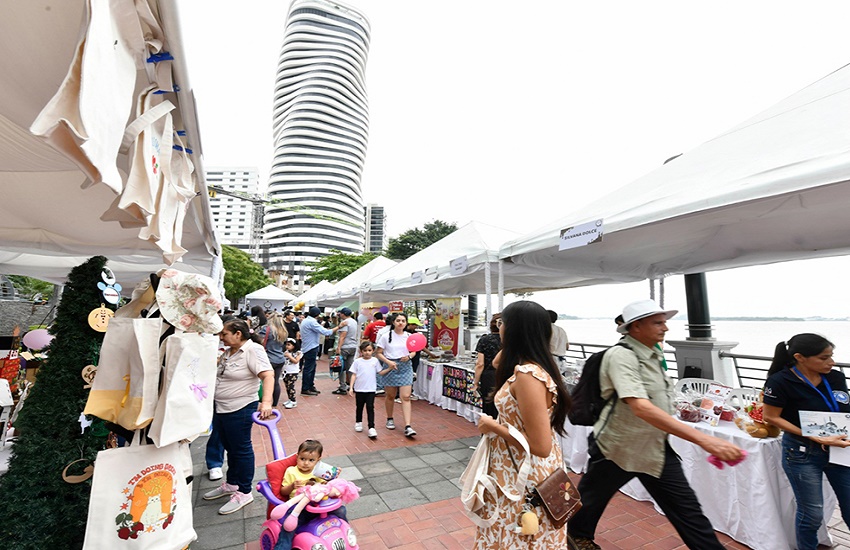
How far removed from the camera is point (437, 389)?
7.21 metres

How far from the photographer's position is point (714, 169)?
311cm

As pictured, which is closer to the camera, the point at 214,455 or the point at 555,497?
the point at 555,497

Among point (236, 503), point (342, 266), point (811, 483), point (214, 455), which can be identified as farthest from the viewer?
point (342, 266)

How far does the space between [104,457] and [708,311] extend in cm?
724

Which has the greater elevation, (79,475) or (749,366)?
(79,475)

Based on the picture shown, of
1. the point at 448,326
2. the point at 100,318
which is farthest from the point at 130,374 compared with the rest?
the point at 448,326

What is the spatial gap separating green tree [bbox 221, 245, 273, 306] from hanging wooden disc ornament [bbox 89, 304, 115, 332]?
36.5 m

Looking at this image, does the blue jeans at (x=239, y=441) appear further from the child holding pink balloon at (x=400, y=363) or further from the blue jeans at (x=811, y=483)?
the blue jeans at (x=811, y=483)

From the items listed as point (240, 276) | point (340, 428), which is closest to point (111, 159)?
point (340, 428)

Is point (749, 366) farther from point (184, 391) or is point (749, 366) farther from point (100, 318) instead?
point (100, 318)

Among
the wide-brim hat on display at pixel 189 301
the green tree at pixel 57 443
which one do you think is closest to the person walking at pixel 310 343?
the green tree at pixel 57 443

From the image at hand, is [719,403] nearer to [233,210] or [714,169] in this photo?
[714,169]

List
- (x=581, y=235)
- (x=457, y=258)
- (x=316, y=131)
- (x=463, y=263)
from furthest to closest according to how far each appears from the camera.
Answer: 1. (x=316, y=131)
2. (x=457, y=258)
3. (x=463, y=263)
4. (x=581, y=235)

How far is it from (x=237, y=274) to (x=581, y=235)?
39008 millimetres
